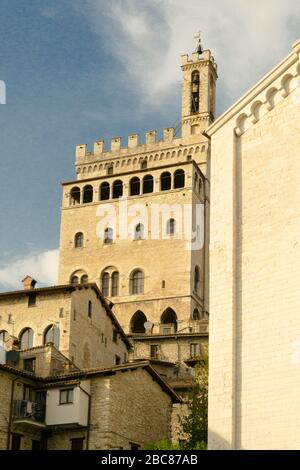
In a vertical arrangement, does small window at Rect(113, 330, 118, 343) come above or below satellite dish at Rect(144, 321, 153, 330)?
below

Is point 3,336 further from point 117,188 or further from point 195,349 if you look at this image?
point 117,188

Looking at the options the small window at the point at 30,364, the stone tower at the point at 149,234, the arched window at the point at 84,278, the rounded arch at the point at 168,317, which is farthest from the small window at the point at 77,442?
the arched window at the point at 84,278

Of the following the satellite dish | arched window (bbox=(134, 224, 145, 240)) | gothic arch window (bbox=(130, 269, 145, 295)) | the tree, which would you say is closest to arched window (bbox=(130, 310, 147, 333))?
gothic arch window (bbox=(130, 269, 145, 295))

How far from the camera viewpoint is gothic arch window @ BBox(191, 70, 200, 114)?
86.4 metres

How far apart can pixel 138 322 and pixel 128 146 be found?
21264 millimetres

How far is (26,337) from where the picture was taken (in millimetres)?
48062

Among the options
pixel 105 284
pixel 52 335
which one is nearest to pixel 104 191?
pixel 105 284

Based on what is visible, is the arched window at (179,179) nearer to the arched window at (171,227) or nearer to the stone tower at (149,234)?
the stone tower at (149,234)

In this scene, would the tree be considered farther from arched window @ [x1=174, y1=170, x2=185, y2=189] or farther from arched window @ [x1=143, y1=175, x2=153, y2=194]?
arched window @ [x1=143, y1=175, x2=153, y2=194]

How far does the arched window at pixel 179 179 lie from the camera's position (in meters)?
77.4

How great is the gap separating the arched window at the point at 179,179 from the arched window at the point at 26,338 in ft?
106

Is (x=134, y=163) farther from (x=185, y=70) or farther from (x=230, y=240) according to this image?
(x=230, y=240)

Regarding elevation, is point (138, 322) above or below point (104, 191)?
below

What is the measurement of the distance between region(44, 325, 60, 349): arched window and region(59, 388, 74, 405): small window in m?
9.08
